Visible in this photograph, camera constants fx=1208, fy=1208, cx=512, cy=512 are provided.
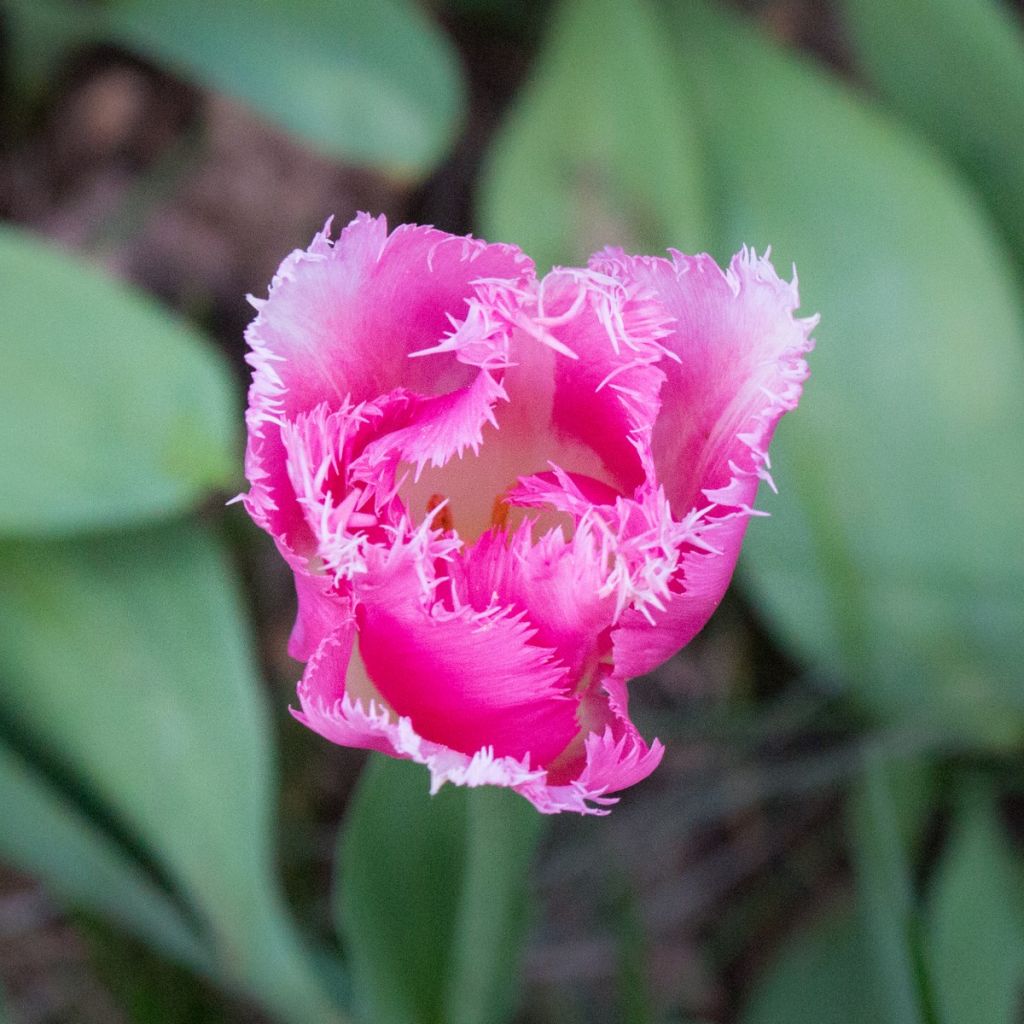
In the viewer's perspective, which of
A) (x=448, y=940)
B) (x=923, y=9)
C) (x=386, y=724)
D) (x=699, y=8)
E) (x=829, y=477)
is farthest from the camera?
(x=699, y=8)

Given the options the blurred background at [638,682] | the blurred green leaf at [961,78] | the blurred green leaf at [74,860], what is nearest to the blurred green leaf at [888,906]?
the blurred background at [638,682]

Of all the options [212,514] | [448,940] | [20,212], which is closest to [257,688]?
[448,940]

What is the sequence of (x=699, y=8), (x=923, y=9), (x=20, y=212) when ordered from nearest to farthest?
(x=923, y=9), (x=699, y=8), (x=20, y=212)

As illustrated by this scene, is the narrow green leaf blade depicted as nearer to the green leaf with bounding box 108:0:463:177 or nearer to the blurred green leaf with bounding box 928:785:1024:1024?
the blurred green leaf with bounding box 928:785:1024:1024

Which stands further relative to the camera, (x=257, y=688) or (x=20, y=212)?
(x=20, y=212)

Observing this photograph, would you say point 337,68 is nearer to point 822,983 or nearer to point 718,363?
point 718,363

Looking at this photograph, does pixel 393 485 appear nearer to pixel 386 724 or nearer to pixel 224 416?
pixel 386 724

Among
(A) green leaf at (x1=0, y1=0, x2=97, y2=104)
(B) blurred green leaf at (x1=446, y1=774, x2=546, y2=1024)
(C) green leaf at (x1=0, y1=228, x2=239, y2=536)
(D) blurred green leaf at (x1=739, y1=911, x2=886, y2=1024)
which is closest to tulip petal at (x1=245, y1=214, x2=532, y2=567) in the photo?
(B) blurred green leaf at (x1=446, y1=774, x2=546, y2=1024)

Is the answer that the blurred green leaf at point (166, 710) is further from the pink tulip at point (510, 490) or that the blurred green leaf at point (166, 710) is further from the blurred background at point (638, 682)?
the pink tulip at point (510, 490)
